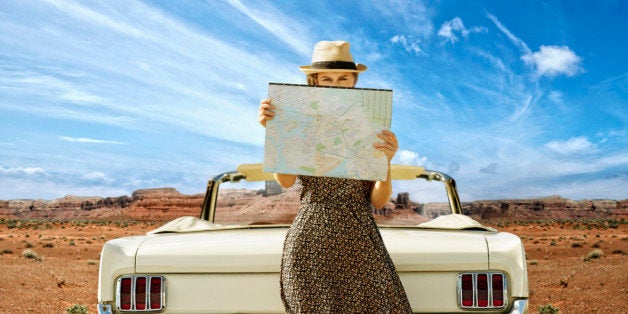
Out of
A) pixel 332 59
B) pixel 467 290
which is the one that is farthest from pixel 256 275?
pixel 332 59

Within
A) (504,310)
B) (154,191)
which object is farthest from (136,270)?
(154,191)

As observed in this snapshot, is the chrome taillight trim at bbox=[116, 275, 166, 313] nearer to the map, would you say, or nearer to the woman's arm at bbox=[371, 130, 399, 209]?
the map

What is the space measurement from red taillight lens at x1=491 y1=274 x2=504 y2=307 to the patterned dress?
396 mm

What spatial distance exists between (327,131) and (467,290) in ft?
3.02

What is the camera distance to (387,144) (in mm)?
2746

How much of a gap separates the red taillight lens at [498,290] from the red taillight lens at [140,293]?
60.3 inches

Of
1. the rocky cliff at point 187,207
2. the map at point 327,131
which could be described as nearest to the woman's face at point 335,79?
the map at point 327,131

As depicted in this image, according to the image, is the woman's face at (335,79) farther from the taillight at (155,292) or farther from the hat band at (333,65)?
the taillight at (155,292)

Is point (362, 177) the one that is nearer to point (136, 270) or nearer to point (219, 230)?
point (219, 230)

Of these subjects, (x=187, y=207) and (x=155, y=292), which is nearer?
(x=155, y=292)

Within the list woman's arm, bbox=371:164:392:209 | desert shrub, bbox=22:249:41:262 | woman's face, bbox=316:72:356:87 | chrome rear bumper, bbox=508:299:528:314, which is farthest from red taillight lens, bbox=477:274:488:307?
desert shrub, bbox=22:249:41:262

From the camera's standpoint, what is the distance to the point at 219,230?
10.4 ft

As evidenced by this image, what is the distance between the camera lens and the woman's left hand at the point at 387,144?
2.74 meters

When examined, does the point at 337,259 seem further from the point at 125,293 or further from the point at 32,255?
the point at 32,255
